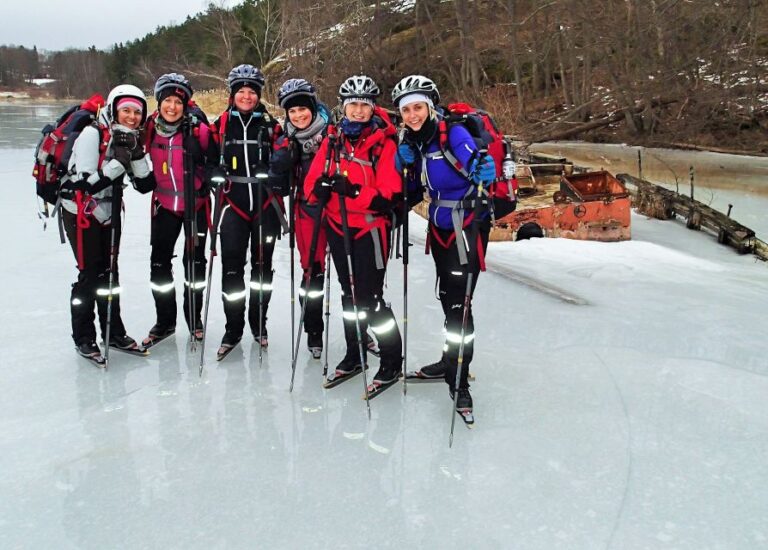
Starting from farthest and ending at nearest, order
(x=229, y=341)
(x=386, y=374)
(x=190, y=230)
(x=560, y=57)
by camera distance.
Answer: (x=560, y=57), (x=229, y=341), (x=190, y=230), (x=386, y=374)

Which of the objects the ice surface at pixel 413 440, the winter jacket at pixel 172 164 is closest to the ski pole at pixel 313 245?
the ice surface at pixel 413 440

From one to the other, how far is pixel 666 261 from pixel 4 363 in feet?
22.4

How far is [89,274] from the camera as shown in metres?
3.99

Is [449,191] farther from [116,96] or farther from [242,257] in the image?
[116,96]

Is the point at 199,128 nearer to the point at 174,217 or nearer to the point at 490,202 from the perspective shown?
the point at 174,217

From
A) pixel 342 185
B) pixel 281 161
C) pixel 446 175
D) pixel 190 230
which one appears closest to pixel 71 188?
pixel 190 230

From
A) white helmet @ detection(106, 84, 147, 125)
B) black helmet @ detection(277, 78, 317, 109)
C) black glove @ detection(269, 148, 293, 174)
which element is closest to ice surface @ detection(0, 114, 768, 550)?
black glove @ detection(269, 148, 293, 174)

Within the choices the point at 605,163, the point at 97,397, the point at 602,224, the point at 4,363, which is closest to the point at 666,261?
the point at 602,224

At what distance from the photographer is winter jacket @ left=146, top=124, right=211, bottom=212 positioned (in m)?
3.99

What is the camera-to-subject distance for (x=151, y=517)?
2.58 m

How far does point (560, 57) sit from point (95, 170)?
23974mm

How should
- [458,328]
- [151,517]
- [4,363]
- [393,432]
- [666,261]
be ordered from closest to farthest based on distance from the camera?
[151,517], [393,432], [458,328], [4,363], [666,261]

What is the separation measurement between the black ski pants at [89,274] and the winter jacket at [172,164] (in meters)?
0.41

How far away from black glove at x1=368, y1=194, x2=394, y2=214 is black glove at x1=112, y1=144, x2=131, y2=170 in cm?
159
